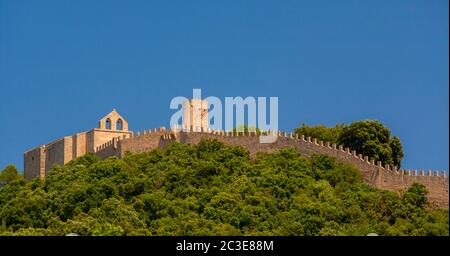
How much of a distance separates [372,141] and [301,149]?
3319 mm

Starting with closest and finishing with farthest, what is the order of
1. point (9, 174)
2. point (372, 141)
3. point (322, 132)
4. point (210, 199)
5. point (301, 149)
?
1. point (210, 199)
2. point (301, 149)
3. point (372, 141)
4. point (322, 132)
5. point (9, 174)

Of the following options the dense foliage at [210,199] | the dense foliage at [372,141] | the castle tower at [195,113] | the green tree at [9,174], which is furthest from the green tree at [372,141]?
the green tree at [9,174]

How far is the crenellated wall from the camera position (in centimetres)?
4428

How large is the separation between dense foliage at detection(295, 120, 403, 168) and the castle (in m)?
0.68

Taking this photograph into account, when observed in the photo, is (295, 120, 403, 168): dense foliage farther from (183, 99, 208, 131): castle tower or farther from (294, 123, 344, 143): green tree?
(183, 99, 208, 131): castle tower

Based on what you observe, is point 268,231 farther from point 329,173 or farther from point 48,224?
point 48,224

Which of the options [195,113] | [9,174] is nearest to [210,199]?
[195,113]

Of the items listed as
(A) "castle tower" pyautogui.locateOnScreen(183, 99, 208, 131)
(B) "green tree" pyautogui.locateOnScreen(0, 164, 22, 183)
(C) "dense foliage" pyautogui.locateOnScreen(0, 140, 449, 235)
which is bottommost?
(C) "dense foliage" pyautogui.locateOnScreen(0, 140, 449, 235)

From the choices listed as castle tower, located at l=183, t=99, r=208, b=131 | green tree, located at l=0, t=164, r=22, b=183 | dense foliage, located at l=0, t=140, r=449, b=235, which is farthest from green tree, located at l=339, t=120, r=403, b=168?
green tree, located at l=0, t=164, r=22, b=183

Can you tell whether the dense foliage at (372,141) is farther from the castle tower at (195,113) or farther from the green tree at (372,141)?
the castle tower at (195,113)

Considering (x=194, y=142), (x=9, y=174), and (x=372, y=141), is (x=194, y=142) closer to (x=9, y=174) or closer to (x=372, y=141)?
(x=372, y=141)

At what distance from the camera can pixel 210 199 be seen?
46906mm

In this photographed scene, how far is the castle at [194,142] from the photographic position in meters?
45.0

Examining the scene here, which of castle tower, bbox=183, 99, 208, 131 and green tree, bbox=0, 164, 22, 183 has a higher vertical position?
castle tower, bbox=183, 99, 208, 131
